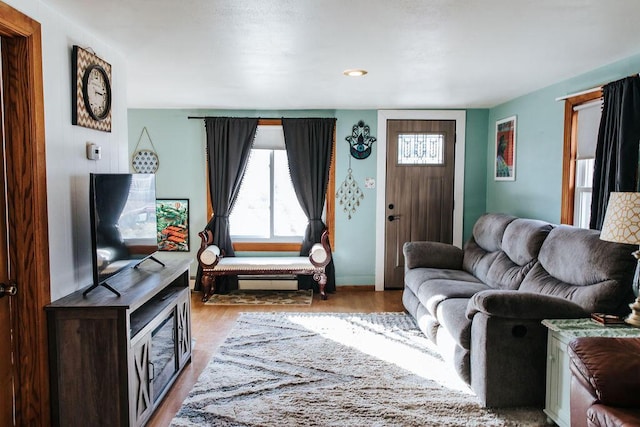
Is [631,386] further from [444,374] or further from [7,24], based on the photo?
[7,24]

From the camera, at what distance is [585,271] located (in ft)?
9.58

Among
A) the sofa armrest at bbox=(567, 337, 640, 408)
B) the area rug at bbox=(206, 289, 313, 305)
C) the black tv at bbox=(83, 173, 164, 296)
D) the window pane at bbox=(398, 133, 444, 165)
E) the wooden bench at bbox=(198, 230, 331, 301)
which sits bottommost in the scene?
the area rug at bbox=(206, 289, 313, 305)

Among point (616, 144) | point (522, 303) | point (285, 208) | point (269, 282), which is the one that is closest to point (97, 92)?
point (522, 303)

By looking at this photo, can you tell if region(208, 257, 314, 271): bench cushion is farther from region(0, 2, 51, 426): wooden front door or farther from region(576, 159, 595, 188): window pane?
region(0, 2, 51, 426): wooden front door

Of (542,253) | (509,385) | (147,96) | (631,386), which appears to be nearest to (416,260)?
(542,253)

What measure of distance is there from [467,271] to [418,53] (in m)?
2.43

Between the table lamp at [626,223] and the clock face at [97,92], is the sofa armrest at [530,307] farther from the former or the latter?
the clock face at [97,92]

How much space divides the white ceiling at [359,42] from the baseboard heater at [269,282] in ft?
7.53

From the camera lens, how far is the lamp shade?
241 cm

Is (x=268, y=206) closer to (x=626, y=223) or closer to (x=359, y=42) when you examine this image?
(x=359, y=42)

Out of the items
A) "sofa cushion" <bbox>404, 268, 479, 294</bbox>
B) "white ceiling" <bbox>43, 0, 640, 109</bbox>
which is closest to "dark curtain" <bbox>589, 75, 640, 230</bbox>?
"white ceiling" <bbox>43, 0, 640, 109</bbox>

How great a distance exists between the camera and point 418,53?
311cm

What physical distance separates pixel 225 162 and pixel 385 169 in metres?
1.97

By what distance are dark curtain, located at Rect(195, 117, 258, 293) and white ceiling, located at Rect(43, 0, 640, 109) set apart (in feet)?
3.57
